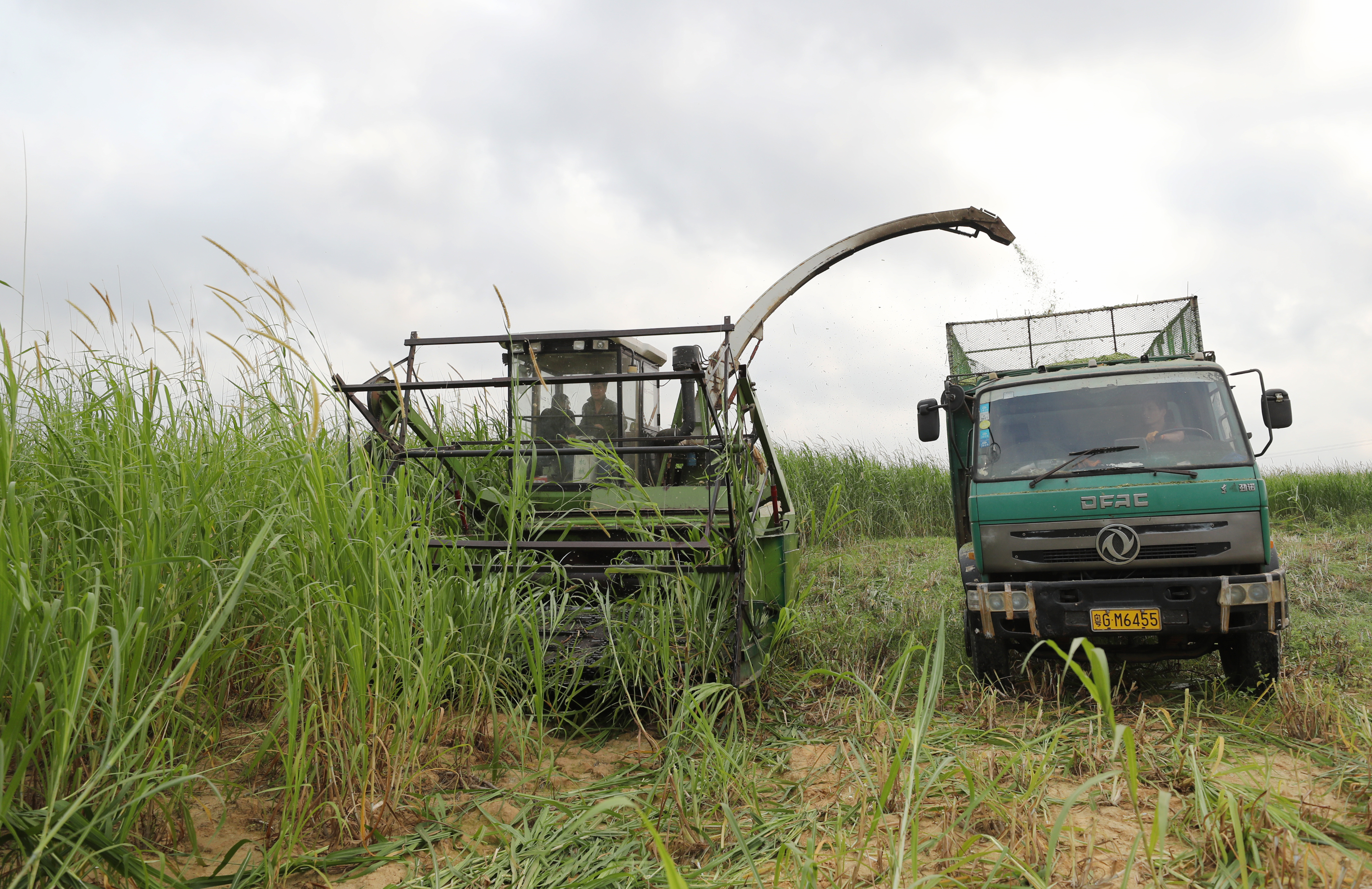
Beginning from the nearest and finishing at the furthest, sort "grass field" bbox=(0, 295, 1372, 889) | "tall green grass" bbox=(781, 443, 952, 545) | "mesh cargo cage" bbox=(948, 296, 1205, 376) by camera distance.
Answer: "grass field" bbox=(0, 295, 1372, 889) → "mesh cargo cage" bbox=(948, 296, 1205, 376) → "tall green grass" bbox=(781, 443, 952, 545)

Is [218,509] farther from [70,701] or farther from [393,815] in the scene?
[393,815]

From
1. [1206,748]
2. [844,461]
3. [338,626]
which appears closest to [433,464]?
[338,626]

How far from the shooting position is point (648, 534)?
3684mm

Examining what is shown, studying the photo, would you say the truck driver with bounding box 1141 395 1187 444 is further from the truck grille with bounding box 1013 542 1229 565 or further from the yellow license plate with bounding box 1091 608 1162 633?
the yellow license plate with bounding box 1091 608 1162 633

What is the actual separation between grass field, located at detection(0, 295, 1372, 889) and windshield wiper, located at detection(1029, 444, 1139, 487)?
1556 mm

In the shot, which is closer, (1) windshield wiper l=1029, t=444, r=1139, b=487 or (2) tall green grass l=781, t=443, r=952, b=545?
(1) windshield wiper l=1029, t=444, r=1139, b=487

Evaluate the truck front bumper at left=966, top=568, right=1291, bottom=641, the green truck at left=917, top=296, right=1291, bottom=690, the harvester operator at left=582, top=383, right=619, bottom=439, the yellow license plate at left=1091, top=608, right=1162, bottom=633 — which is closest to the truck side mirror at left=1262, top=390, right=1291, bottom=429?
the green truck at left=917, top=296, right=1291, bottom=690

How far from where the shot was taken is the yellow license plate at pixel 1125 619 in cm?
434

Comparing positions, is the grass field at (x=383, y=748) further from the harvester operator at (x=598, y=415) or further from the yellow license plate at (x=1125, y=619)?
the harvester operator at (x=598, y=415)

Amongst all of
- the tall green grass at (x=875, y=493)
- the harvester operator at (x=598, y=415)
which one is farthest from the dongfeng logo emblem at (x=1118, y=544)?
the tall green grass at (x=875, y=493)

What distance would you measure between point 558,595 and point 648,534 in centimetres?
86

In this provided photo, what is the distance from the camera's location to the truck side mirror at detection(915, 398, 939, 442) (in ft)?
18.1

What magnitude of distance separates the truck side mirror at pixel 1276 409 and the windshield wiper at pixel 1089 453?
96cm

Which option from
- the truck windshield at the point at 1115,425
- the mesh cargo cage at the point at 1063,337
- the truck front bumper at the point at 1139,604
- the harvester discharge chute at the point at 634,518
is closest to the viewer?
the harvester discharge chute at the point at 634,518
